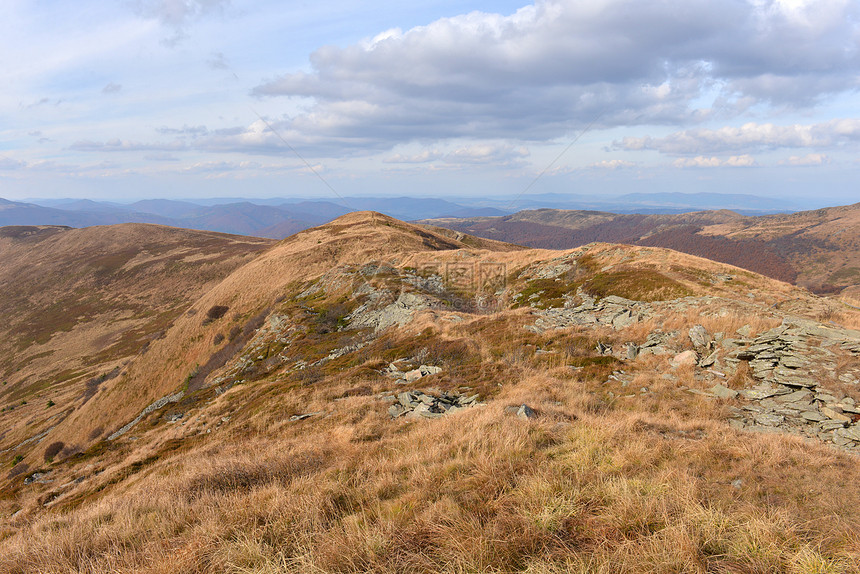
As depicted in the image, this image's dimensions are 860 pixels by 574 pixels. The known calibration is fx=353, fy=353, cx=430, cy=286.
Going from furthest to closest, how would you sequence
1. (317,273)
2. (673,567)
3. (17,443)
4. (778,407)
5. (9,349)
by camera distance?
(9,349) < (317,273) < (17,443) < (778,407) < (673,567)

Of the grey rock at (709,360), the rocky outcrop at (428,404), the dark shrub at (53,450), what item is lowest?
the dark shrub at (53,450)

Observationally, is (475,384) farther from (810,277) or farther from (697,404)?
(810,277)

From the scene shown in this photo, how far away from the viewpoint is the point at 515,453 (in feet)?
24.1

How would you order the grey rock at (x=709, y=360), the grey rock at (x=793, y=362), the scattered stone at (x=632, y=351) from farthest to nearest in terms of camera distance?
the scattered stone at (x=632, y=351) → the grey rock at (x=709, y=360) → the grey rock at (x=793, y=362)

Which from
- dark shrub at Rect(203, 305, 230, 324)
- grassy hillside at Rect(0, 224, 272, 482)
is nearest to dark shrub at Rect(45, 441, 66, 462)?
grassy hillside at Rect(0, 224, 272, 482)

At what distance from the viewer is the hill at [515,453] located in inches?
177

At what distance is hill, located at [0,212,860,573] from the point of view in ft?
14.8

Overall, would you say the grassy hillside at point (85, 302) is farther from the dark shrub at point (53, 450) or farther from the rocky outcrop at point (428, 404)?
the rocky outcrop at point (428, 404)

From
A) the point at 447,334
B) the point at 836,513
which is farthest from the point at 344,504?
the point at 447,334

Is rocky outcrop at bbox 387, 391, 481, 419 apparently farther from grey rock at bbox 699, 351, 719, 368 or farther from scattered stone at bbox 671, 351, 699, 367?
Result: grey rock at bbox 699, 351, 719, 368

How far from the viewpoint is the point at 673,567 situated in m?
4.00

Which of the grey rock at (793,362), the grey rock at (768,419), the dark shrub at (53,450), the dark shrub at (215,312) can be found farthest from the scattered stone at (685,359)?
the dark shrub at (215,312)

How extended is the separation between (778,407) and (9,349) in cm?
14336

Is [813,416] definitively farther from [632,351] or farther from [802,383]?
[632,351]
